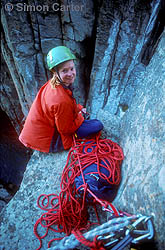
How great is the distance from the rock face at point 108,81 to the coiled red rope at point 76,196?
0.37 ft

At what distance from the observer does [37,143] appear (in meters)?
2.12

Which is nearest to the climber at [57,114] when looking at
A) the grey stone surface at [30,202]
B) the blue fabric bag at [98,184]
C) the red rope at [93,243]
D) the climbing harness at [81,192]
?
the grey stone surface at [30,202]

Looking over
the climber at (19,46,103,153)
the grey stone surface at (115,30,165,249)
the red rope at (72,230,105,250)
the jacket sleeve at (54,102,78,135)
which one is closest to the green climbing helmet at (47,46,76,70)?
the climber at (19,46,103,153)

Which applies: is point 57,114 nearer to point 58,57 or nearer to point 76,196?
point 58,57

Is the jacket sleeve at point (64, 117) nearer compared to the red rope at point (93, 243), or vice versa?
the red rope at point (93, 243)

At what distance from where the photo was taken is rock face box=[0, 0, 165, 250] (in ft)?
4.29

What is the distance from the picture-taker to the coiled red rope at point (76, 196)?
5.35 ft

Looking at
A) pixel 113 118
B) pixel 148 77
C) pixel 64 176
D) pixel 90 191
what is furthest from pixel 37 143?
pixel 148 77

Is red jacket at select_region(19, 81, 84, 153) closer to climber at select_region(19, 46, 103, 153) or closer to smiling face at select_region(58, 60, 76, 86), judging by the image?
climber at select_region(19, 46, 103, 153)

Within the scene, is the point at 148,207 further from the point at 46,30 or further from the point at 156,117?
the point at 46,30

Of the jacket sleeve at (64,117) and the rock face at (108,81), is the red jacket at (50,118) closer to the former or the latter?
the jacket sleeve at (64,117)

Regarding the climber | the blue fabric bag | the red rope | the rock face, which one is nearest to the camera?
the red rope

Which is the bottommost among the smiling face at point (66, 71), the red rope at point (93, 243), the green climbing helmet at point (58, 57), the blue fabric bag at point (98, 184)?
the blue fabric bag at point (98, 184)

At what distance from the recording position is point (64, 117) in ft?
5.95
